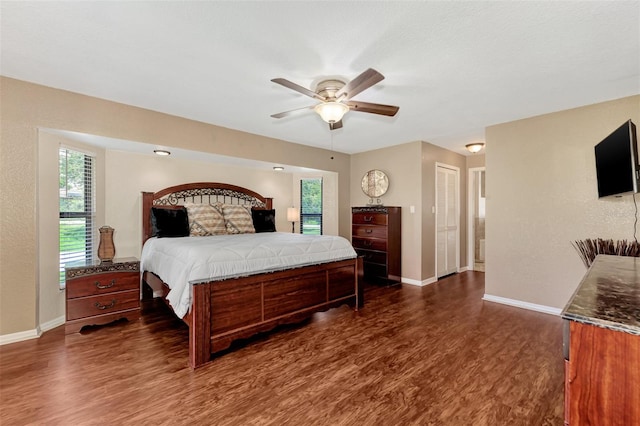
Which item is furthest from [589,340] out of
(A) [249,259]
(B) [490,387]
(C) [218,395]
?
(A) [249,259]

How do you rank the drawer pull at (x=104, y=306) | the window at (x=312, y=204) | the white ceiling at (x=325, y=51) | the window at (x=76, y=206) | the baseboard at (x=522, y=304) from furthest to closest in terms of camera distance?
the window at (x=312, y=204), the baseboard at (x=522, y=304), the window at (x=76, y=206), the drawer pull at (x=104, y=306), the white ceiling at (x=325, y=51)

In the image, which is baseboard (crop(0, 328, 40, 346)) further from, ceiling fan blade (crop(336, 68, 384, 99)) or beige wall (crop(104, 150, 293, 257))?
ceiling fan blade (crop(336, 68, 384, 99))

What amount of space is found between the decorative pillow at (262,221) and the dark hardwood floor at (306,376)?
6.60ft

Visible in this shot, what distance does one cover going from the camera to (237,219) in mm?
4492

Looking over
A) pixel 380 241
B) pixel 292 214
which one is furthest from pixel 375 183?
pixel 292 214

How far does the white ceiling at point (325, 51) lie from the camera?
1741 millimetres

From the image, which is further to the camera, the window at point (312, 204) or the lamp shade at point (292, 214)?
the window at point (312, 204)

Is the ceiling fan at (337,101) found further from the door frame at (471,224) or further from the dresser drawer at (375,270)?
the door frame at (471,224)

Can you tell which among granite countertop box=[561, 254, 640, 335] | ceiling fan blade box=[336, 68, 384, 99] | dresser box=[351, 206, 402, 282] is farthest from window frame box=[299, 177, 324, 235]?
granite countertop box=[561, 254, 640, 335]

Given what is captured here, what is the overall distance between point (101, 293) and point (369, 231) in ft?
13.0

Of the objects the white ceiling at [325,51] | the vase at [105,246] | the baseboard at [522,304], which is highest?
the white ceiling at [325,51]

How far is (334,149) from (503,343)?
4.12 metres

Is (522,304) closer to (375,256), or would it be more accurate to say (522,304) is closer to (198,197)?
(375,256)

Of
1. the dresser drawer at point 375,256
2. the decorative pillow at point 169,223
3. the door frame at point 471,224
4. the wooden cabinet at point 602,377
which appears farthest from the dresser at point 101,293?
the door frame at point 471,224
